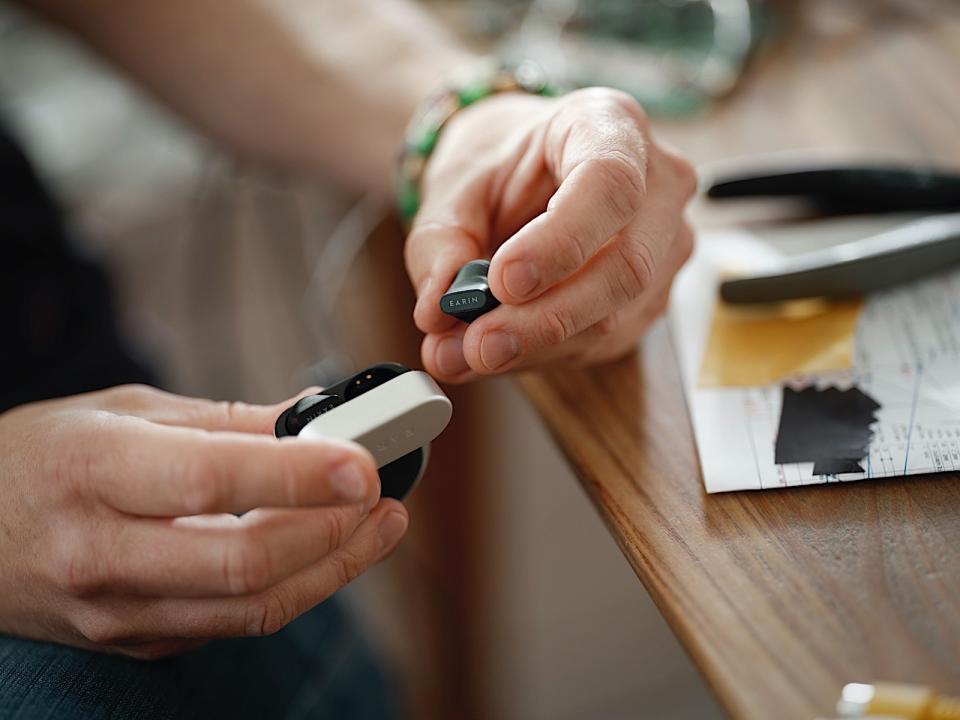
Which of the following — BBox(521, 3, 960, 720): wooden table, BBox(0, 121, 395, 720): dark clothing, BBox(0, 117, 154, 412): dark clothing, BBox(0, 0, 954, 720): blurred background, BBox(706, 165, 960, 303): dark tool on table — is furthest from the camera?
BBox(0, 0, 954, 720): blurred background

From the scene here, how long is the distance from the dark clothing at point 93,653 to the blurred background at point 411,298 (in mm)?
91

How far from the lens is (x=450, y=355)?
477 mm

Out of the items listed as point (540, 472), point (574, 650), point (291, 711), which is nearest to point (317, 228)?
point (540, 472)

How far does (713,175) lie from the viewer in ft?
2.34

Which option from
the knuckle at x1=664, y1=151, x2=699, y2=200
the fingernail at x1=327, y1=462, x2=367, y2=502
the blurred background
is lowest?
the blurred background

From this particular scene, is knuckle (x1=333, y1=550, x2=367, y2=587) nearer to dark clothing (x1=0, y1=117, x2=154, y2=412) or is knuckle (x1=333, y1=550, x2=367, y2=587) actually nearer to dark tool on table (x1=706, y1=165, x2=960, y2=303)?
dark tool on table (x1=706, y1=165, x2=960, y2=303)

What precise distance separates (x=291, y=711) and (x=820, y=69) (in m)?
0.70

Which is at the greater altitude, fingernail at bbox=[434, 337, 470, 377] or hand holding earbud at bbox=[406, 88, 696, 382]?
hand holding earbud at bbox=[406, 88, 696, 382]

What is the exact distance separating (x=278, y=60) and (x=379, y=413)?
1.58 ft

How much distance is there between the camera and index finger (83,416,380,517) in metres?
0.35

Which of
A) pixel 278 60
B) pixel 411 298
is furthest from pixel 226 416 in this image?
pixel 411 298

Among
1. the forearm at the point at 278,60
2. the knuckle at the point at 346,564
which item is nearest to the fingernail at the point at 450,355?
the knuckle at the point at 346,564

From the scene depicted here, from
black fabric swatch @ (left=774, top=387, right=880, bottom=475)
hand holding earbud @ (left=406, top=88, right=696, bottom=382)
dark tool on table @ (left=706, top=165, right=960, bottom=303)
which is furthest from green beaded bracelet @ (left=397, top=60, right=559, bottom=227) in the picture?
black fabric swatch @ (left=774, top=387, right=880, bottom=475)

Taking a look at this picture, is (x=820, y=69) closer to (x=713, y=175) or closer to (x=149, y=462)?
(x=713, y=175)
